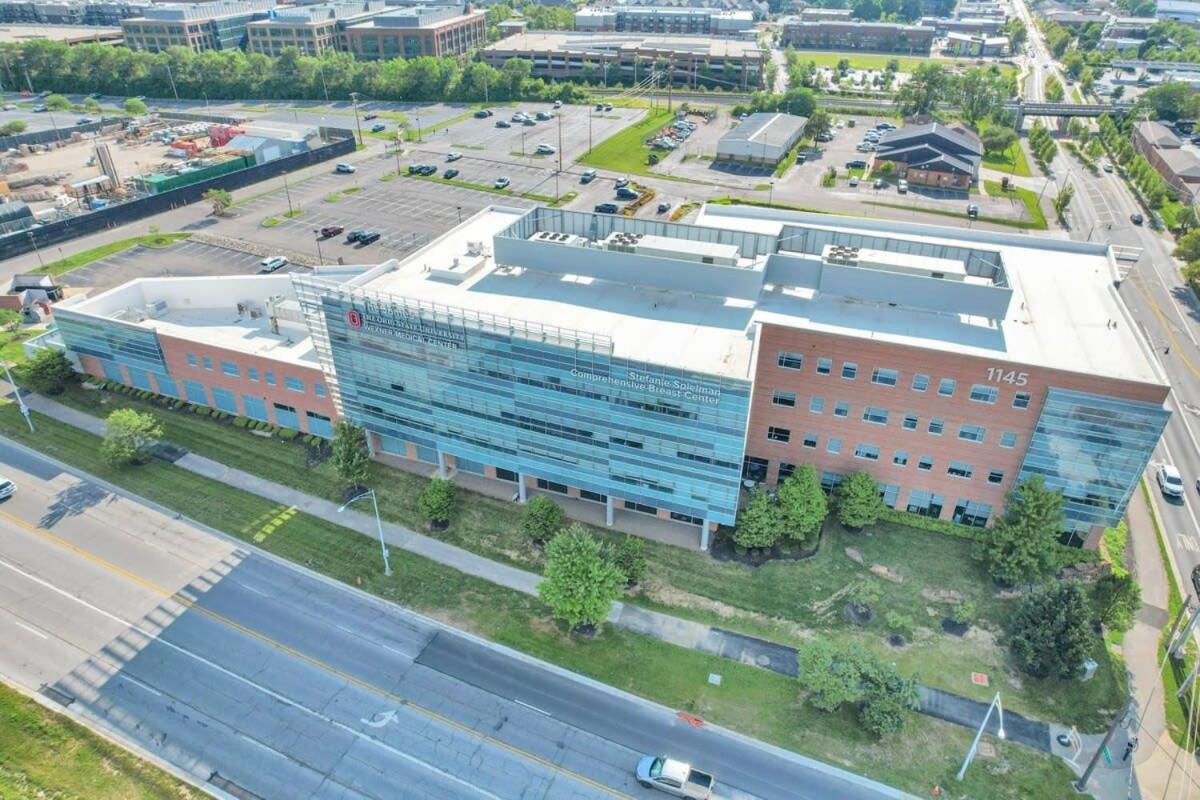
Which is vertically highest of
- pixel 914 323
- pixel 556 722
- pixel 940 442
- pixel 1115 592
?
pixel 914 323

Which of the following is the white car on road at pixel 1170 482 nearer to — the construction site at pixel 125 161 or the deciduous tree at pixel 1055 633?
the deciduous tree at pixel 1055 633

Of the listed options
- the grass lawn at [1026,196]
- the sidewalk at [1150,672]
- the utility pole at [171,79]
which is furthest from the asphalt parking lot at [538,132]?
the sidewalk at [1150,672]

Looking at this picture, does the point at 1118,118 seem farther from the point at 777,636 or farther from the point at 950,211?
the point at 777,636

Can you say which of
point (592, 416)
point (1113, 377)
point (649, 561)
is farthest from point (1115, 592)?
point (592, 416)

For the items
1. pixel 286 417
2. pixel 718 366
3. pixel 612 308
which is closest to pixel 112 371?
pixel 286 417

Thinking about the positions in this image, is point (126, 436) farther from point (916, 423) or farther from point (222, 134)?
point (222, 134)

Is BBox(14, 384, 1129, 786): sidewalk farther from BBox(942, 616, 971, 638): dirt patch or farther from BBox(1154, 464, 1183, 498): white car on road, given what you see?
BBox(1154, 464, 1183, 498): white car on road
